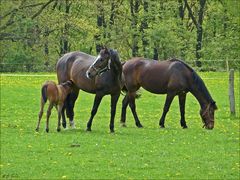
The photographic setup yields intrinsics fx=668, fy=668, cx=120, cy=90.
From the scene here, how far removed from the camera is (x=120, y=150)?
520 inches

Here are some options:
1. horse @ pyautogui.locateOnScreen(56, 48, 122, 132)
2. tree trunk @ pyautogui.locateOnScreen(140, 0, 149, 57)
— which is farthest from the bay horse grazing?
tree trunk @ pyautogui.locateOnScreen(140, 0, 149, 57)

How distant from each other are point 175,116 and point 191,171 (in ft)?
36.0

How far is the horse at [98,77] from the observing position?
631 inches

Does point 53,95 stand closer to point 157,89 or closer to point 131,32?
point 157,89

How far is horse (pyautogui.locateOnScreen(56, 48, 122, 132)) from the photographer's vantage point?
631 inches

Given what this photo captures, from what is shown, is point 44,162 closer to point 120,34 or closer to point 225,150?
point 225,150

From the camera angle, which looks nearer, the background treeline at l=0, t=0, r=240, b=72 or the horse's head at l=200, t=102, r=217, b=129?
the horse's head at l=200, t=102, r=217, b=129

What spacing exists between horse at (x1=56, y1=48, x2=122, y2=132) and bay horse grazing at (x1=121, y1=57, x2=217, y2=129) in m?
1.71

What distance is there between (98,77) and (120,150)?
11.5ft

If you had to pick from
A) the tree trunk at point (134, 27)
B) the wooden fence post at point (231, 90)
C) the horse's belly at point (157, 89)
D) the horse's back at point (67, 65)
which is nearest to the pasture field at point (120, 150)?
the wooden fence post at point (231, 90)

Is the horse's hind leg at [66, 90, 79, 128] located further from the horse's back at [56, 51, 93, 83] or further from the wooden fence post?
the wooden fence post

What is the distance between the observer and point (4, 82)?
35500 mm

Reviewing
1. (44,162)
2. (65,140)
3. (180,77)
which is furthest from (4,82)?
(44,162)

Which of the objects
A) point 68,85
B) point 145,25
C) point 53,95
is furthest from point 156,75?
point 145,25
